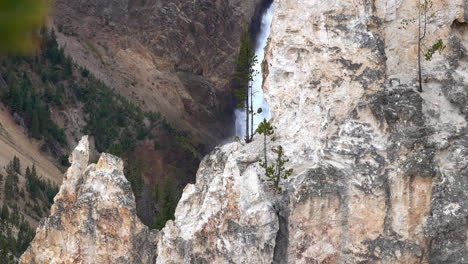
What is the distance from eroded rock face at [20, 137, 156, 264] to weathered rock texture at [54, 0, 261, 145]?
5194 centimetres

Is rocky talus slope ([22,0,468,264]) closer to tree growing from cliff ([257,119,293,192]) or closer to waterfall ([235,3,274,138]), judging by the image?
tree growing from cliff ([257,119,293,192])

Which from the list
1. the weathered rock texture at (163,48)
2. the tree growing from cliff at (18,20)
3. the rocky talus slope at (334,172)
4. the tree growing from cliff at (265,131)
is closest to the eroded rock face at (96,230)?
the rocky talus slope at (334,172)

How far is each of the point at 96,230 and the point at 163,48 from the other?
59562mm

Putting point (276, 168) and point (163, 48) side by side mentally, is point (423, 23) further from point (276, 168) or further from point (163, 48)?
point (163, 48)

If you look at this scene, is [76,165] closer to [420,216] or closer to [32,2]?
[420,216]

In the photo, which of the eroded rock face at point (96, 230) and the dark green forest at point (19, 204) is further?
the dark green forest at point (19, 204)

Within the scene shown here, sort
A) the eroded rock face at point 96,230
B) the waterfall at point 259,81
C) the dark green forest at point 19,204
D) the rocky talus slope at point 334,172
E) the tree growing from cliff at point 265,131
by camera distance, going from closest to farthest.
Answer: the rocky talus slope at point 334,172
the tree growing from cliff at point 265,131
the eroded rock face at point 96,230
the dark green forest at point 19,204
the waterfall at point 259,81

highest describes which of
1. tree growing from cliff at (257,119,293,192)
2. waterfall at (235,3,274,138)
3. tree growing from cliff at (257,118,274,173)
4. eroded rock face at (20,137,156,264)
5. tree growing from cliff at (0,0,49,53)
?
waterfall at (235,3,274,138)

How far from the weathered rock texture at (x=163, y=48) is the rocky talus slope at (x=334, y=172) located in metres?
52.9

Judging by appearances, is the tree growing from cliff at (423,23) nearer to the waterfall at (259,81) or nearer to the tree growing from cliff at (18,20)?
the tree growing from cliff at (18,20)

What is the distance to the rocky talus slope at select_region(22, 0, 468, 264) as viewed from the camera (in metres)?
23.5

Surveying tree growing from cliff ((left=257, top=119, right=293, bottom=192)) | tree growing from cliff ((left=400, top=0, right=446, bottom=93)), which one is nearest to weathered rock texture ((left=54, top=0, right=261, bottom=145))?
tree growing from cliff ((left=400, top=0, right=446, bottom=93))

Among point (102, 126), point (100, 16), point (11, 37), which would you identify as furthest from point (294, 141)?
point (100, 16)

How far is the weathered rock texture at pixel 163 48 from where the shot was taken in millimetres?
81750
